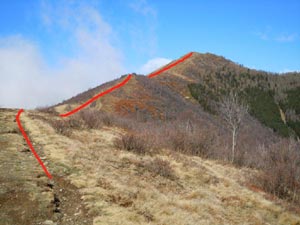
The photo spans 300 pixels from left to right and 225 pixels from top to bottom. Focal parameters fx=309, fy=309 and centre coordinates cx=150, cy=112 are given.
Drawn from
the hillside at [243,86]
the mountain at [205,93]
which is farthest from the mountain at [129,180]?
the hillside at [243,86]

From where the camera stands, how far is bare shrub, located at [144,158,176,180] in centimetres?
1352

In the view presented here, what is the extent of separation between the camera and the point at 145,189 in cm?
1096

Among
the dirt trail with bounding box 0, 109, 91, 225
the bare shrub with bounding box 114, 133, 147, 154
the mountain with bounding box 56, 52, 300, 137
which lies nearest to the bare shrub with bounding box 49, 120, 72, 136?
the bare shrub with bounding box 114, 133, 147, 154

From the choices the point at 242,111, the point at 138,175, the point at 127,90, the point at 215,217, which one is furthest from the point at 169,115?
the point at 215,217

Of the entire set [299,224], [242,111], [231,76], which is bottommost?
[299,224]

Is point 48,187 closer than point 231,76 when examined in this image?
Yes

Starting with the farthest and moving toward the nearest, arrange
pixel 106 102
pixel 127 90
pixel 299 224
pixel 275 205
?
pixel 127 90 < pixel 106 102 < pixel 275 205 < pixel 299 224

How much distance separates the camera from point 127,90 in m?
45.3

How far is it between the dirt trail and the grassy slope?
1.43 feet

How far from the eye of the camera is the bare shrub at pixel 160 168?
13.5 m

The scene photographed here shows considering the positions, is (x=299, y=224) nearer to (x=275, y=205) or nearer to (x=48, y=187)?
(x=275, y=205)

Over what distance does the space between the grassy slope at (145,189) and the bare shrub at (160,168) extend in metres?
0.31

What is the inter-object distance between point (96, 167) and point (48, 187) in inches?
109

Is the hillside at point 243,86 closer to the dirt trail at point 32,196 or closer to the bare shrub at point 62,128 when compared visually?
the bare shrub at point 62,128
